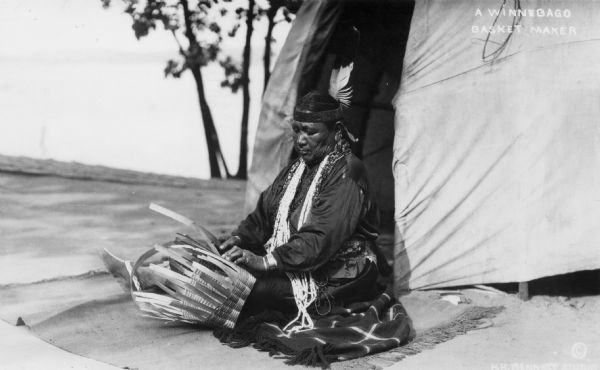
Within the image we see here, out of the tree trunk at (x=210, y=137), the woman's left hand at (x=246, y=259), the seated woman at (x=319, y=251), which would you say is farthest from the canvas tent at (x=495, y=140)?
the tree trunk at (x=210, y=137)

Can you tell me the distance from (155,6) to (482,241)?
6.49 m

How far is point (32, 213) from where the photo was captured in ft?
22.0

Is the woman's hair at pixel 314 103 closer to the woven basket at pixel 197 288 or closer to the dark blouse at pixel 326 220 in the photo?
the dark blouse at pixel 326 220

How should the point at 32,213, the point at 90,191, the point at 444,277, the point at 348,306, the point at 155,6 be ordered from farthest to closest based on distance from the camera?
the point at 155,6 < the point at 90,191 < the point at 32,213 < the point at 444,277 < the point at 348,306

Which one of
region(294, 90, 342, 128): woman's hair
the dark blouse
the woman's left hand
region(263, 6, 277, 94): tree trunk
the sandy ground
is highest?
region(263, 6, 277, 94): tree trunk

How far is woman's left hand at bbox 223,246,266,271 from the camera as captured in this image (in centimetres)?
380

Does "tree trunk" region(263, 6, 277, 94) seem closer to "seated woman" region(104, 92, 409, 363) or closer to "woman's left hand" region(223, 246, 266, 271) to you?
"seated woman" region(104, 92, 409, 363)

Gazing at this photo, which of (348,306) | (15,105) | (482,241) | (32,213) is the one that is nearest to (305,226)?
(348,306)

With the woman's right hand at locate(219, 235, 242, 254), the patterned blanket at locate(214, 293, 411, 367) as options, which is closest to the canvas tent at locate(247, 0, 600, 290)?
the patterned blanket at locate(214, 293, 411, 367)

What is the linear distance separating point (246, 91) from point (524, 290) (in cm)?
697

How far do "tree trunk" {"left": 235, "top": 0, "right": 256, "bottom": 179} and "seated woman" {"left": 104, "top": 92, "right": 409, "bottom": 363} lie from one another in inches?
258

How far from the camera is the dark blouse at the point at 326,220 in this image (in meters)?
3.81

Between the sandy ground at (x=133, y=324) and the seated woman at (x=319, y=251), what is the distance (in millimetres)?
221

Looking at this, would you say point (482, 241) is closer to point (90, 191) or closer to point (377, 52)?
point (377, 52)
